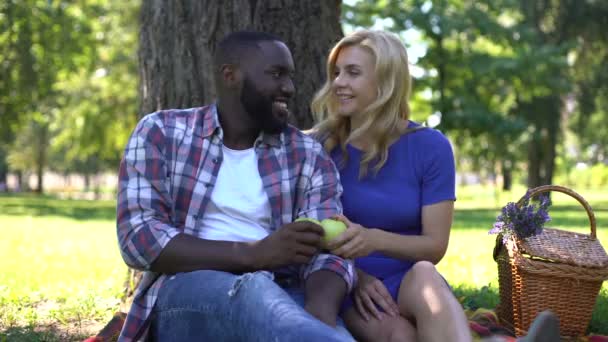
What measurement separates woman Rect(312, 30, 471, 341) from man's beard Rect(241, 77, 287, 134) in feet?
1.96

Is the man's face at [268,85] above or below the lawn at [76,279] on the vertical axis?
above

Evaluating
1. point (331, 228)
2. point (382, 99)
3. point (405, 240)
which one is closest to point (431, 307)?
point (405, 240)

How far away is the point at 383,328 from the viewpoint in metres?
3.54

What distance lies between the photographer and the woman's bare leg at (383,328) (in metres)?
3.50

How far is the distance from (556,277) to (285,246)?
6.85 ft

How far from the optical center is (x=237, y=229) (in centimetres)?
351

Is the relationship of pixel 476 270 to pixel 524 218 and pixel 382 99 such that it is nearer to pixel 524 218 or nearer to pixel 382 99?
pixel 524 218

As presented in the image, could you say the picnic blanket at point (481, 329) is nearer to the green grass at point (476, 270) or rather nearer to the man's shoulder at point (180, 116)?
the green grass at point (476, 270)

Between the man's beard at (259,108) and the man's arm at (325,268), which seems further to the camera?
the man's beard at (259,108)

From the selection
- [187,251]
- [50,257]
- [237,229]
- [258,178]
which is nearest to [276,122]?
Result: [258,178]

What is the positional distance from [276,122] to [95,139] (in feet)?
79.6

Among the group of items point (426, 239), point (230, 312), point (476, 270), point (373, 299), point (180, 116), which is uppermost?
point (180, 116)

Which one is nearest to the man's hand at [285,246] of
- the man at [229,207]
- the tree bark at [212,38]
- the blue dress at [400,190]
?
the man at [229,207]

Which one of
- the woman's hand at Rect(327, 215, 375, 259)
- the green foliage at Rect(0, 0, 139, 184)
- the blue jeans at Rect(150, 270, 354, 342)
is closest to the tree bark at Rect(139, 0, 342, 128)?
the woman's hand at Rect(327, 215, 375, 259)
